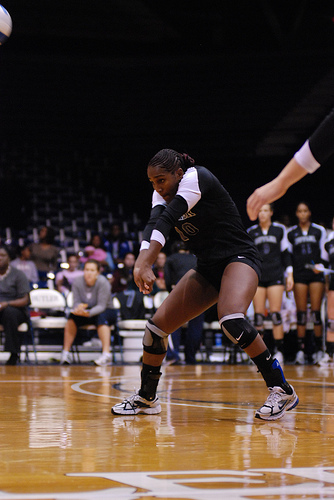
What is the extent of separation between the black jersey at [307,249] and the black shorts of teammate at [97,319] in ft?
9.23

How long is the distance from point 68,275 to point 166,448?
8.93 m

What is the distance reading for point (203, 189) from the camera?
3822mm

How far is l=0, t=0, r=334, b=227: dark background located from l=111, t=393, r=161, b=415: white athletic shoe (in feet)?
41.7

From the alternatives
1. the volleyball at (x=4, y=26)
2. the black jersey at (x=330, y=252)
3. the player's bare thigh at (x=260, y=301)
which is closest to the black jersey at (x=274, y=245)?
the player's bare thigh at (x=260, y=301)

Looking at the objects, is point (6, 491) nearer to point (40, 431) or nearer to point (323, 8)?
point (40, 431)

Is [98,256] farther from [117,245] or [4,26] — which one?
[4,26]

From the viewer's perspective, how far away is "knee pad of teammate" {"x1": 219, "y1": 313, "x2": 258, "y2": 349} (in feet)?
12.2

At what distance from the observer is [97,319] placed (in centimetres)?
959

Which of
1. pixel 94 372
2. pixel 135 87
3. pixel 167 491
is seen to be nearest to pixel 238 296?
pixel 167 491

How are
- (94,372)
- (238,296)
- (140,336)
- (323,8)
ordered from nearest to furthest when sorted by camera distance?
(238,296) < (94,372) < (140,336) < (323,8)

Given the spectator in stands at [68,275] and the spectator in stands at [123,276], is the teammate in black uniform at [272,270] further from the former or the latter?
the spectator in stands at [68,275]

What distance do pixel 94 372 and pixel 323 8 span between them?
11.9 meters

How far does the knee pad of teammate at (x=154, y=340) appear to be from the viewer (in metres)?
4.03

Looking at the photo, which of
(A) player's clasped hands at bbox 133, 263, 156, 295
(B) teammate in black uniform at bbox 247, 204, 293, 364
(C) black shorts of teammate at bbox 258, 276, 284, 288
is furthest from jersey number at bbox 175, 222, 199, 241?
(C) black shorts of teammate at bbox 258, 276, 284, 288
